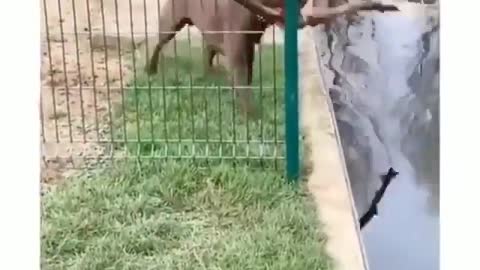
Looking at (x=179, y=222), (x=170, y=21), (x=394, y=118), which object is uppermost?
(x=170, y=21)

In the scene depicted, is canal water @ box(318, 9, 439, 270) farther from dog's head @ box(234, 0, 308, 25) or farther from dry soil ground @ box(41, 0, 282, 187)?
dry soil ground @ box(41, 0, 282, 187)

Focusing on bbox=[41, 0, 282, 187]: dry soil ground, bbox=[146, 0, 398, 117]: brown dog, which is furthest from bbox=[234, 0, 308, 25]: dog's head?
bbox=[41, 0, 282, 187]: dry soil ground

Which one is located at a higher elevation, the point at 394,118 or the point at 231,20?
the point at 231,20

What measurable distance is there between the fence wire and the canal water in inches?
4.2

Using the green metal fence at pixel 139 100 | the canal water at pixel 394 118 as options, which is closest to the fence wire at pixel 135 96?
the green metal fence at pixel 139 100

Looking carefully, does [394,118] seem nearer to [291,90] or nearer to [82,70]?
[291,90]

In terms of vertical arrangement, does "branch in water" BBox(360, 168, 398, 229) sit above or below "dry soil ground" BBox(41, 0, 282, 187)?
below

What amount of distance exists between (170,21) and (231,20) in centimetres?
8

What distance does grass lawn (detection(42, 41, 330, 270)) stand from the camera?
4.05ft

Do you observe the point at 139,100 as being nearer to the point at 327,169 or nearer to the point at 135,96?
the point at 135,96

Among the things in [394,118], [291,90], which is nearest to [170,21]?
[291,90]

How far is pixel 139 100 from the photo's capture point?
126cm
